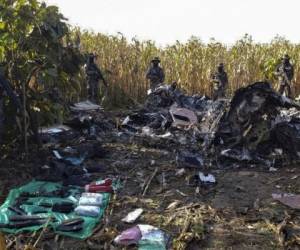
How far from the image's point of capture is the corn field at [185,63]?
16.2m

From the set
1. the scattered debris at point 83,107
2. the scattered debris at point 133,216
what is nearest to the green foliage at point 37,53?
the scattered debris at point 133,216

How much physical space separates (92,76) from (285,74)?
19.1ft

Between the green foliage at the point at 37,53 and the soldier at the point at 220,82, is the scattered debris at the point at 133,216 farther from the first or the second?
the soldier at the point at 220,82

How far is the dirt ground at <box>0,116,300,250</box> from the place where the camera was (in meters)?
5.25

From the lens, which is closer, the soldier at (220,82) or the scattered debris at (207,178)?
the scattered debris at (207,178)

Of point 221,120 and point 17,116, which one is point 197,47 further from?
point 17,116

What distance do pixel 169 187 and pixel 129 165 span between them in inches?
51.1

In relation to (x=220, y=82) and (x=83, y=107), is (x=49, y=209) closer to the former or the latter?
(x=83, y=107)

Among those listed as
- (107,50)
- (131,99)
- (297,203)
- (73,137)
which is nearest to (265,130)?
(297,203)

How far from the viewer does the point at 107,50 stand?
1700 cm

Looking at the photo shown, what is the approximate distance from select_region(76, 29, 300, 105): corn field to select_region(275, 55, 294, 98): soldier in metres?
0.81

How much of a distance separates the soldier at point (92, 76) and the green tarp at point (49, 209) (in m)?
7.88

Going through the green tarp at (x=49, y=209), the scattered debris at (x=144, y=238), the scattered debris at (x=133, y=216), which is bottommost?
the scattered debris at (x=144, y=238)

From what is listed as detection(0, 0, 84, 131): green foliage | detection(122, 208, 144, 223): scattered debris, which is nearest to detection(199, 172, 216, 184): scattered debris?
detection(122, 208, 144, 223): scattered debris
